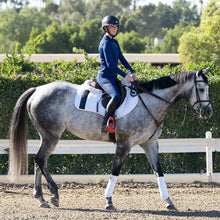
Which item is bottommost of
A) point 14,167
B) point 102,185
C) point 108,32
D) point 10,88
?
point 102,185

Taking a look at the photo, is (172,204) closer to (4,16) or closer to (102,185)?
(102,185)

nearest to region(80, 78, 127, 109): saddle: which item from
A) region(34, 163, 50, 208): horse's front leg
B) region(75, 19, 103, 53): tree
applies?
region(34, 163, 50, 208): horse's front leg

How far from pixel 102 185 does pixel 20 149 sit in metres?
2.23

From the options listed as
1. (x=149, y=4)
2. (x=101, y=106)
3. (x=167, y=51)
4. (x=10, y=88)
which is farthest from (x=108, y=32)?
(x=149, y=4)

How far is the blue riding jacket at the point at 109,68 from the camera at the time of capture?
644 cm

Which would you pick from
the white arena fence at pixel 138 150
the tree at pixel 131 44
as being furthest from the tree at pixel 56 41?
the white arena fence at pixel 138 150

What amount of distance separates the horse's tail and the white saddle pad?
0.97 m

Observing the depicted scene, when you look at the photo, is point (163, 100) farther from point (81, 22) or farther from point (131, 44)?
point (81, 22)

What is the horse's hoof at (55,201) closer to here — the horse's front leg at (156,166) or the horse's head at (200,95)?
the horse's front leg at (156,166)

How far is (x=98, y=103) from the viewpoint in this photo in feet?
21.8

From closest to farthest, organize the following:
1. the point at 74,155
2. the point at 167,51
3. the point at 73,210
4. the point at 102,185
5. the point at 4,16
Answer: the point at 73,210, the point at 102,185, the point at 74,155, the point at 167,51, the point at 4,16

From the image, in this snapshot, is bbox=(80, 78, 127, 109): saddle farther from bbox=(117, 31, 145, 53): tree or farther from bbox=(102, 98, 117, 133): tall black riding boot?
bbox=(117, 31, 145, 53): tree

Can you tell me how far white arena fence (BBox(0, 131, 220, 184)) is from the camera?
8.69 meters

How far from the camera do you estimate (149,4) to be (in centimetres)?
13275
